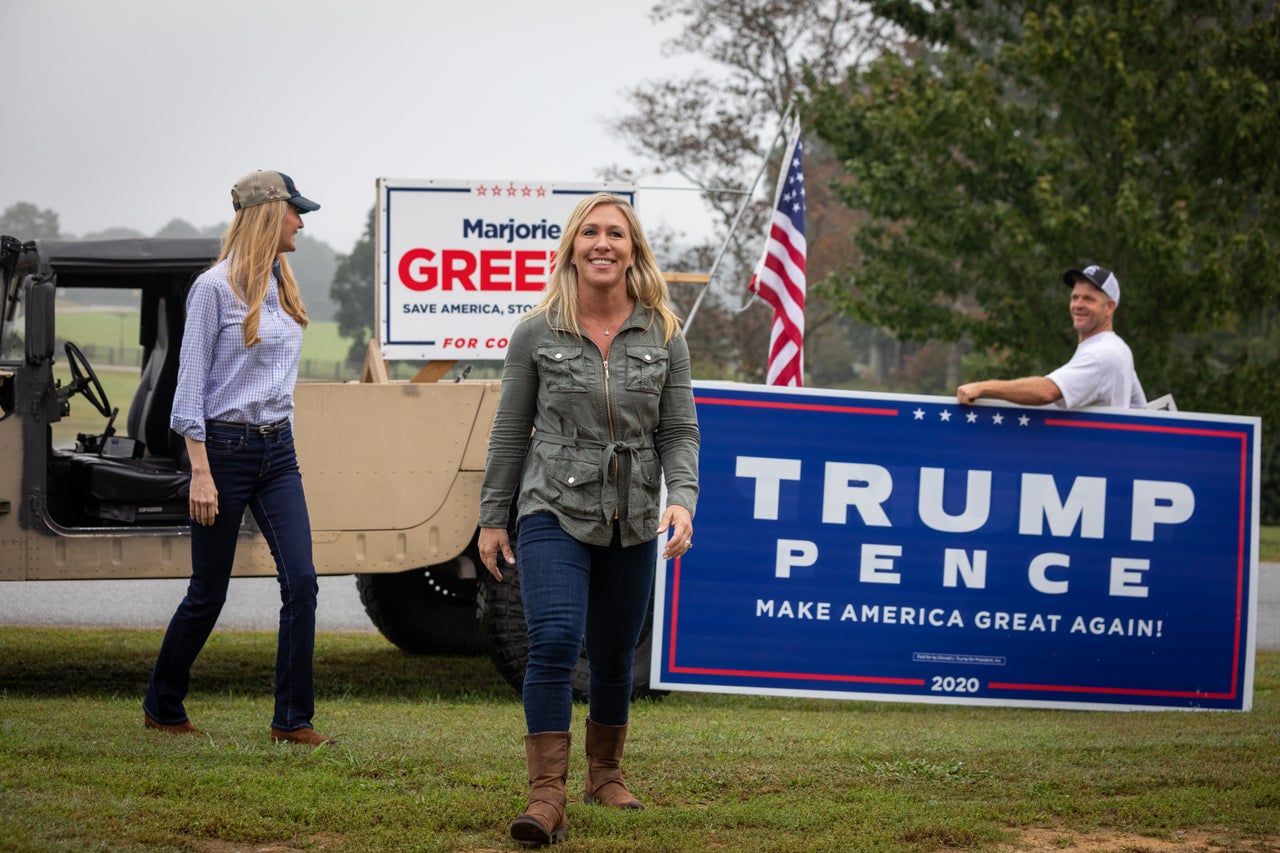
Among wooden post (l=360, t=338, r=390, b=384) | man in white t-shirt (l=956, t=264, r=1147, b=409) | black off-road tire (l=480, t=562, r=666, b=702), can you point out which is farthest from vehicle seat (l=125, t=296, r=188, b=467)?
man in white t-shirt (l=956, t=264, r=1147, b=409)

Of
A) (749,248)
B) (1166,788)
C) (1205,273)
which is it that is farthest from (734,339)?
(1166,788)

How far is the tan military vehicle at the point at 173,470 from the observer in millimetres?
6598

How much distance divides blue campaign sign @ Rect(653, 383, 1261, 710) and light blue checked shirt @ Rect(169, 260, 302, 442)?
89.5 inches

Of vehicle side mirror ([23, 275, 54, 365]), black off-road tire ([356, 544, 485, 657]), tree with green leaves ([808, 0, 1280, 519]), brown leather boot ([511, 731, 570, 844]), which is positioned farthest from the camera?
tree with green leaves ([808, 0, 1280, 519])

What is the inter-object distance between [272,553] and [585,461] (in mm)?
1668

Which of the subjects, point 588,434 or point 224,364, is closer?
A: point 588,434

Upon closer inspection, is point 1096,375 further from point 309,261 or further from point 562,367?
point 309,261

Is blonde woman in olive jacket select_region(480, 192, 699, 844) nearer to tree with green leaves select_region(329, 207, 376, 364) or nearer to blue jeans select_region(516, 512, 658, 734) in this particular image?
blue jeans select_region(516, 512, 658, 734)

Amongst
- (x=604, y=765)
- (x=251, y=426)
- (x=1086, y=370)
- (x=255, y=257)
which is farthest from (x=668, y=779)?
(x=1086, y=370)

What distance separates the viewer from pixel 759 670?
696 centimetres

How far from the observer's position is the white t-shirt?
22.9 feet

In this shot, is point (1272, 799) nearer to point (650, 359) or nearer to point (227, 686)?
point (650, 359)

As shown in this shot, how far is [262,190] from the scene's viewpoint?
17.5 ft

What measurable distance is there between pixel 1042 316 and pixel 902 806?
1225 centimetres
